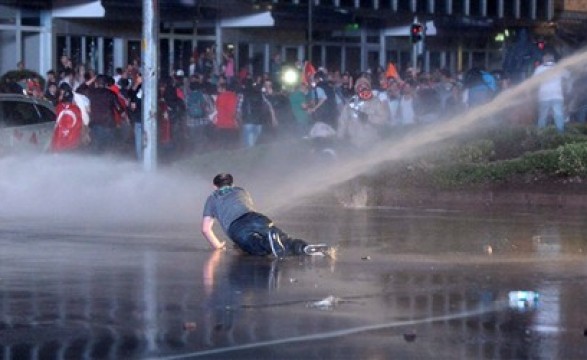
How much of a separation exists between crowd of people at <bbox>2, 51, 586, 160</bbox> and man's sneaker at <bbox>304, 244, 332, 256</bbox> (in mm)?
10275

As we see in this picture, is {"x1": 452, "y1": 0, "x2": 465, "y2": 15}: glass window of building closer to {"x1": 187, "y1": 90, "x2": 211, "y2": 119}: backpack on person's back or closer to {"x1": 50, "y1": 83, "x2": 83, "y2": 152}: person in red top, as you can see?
{"x1": 187, "y1": 90, "x2": 211, "y2": 119}: backpack on person's back

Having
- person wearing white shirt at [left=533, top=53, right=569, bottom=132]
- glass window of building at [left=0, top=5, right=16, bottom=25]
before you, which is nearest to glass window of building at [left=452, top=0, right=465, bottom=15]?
glass window of building at [left=0, top=5, right=16, bottom=25]

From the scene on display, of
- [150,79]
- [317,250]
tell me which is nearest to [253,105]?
[150,79]

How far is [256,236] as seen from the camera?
1489 cm

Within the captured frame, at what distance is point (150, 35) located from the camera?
2298 centimetres

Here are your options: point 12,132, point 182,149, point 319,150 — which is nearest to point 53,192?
point 12,132

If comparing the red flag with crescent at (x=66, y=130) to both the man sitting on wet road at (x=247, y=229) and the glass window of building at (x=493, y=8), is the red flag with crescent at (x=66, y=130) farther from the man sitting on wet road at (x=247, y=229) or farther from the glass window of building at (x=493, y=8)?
the glass window of building at (x=493, y=8)

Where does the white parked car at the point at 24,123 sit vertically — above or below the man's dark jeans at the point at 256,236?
above

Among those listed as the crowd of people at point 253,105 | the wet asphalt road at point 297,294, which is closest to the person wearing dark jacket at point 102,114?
the crowd of people at point 253,105

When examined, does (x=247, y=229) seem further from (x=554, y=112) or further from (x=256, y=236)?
(x=554, y=112)

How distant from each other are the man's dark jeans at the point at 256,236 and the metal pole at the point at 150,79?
8269 mm

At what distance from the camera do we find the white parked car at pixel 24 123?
24.7 metres

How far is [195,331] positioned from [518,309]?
107 inches

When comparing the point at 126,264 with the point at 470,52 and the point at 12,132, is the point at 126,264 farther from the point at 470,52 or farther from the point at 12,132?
the point at 470,52
